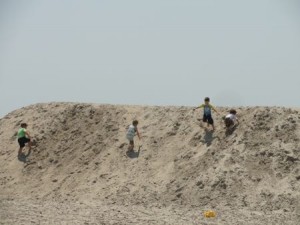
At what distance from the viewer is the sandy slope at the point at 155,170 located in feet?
64.6

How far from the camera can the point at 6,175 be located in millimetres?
27500

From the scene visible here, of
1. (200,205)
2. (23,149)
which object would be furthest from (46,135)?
(200,205)

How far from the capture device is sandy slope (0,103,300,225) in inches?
776

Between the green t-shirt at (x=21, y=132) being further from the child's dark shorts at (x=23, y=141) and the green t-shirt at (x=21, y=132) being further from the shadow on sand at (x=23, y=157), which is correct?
the shadow on sand at (x=23, y=157)

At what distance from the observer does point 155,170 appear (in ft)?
78.1

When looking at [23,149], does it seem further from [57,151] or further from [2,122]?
[2,122]

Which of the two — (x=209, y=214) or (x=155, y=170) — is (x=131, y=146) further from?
(x=209, y=214)

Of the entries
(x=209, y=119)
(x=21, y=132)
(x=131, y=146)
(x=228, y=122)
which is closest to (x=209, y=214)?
(x=228, y=122)

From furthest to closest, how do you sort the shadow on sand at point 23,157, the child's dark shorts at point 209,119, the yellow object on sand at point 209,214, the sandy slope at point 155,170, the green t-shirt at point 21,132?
the shadow on sand at point 23,157 → the green t-shirt at point 21,132 → the child's dark shorts at point 209,119 → the sandy slope at point 155,170 → the yellow object on sand at point 209,214

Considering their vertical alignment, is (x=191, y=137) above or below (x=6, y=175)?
above

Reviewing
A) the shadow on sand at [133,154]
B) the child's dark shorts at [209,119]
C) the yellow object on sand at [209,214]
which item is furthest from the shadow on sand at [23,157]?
the yellow object on sand at [209,214]

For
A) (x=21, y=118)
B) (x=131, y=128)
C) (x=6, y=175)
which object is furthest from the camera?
(x=21, y=118)

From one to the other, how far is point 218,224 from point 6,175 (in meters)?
13.4

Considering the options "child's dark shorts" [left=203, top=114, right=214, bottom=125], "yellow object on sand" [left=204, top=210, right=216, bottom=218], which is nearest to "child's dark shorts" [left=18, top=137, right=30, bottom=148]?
"child's dark shorts" [left=203, top=114, right=214, bottom=125]
